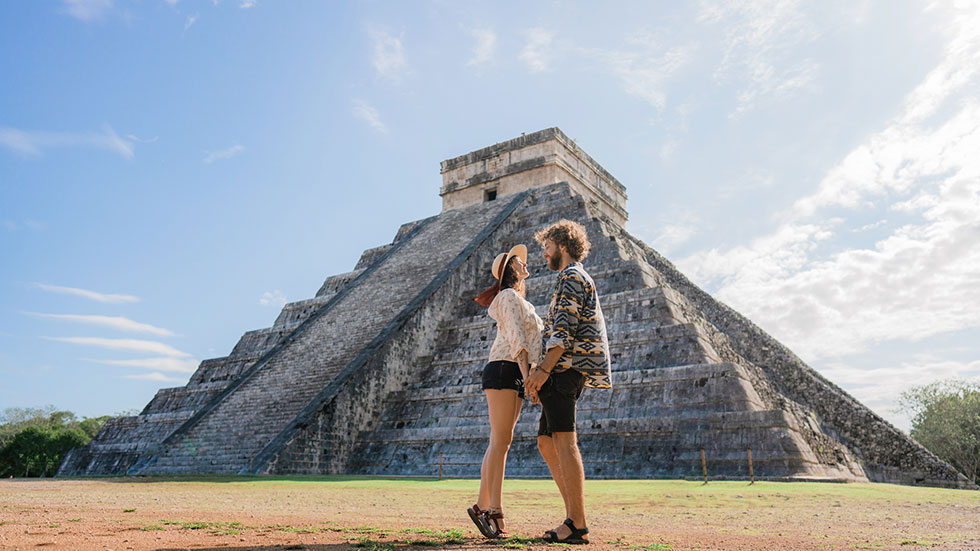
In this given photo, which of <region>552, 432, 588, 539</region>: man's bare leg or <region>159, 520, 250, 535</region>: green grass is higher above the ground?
<region>552, 432, 588, 539</region>: man's bare leg

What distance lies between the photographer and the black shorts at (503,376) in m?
3.57

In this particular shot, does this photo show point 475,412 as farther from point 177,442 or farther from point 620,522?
point 620,522

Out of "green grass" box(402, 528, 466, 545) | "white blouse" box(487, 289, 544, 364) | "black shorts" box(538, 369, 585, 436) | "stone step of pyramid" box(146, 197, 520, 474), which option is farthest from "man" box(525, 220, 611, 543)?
"stone step of pyramid" box(146, 197, 520, 474)

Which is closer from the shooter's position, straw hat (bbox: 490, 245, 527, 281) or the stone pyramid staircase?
straw hat (bbox: 490, 245, 527, 281)

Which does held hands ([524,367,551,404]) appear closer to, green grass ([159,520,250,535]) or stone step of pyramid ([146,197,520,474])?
green grass ([159,520,250,535])

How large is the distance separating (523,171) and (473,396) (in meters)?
10.3

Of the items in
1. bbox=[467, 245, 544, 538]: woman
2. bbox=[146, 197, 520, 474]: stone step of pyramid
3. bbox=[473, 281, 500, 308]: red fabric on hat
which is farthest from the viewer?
bbox=[146, 197, 520, 474]: stone step of pyramid

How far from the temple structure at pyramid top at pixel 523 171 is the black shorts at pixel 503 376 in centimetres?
1602

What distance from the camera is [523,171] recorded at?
2052 cm

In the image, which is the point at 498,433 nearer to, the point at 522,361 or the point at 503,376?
the point at 503,376

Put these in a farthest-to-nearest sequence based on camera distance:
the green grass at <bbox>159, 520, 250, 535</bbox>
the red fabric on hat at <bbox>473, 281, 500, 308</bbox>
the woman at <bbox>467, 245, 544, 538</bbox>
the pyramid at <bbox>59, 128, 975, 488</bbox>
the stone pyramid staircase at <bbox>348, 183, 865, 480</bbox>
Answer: the pyramid at <bbox>59, 128, 975, 488</bbox> → the stone pyramid staircase at <bbox>348, 183, 865, 480</bbox> → the red fabric on hat at <bbox>473, 281, 500, 308</bbox> → the green grass at <bbox>159, 520, 250, 535</bbox> → the woman at <bbox>467, 245, 544, 538</bbox>

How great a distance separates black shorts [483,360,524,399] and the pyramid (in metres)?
6.16

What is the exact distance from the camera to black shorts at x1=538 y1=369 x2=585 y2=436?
3.38m

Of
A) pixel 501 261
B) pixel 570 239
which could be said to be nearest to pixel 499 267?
pixel 501 261
